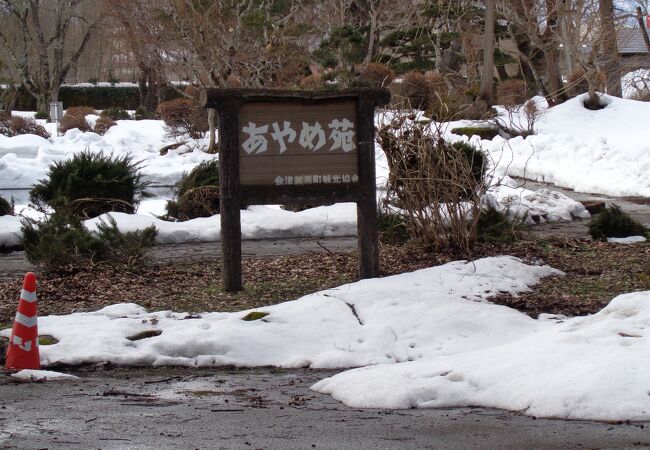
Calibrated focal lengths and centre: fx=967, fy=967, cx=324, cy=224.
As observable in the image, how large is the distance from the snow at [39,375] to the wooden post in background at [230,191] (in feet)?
9.57

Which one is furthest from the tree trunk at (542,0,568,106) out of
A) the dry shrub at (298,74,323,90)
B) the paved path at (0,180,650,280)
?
the paved path at (0,180,650,280)

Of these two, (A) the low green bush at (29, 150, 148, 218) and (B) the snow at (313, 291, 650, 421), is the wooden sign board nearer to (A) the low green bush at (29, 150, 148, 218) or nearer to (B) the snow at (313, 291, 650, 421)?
(B) the snow at (313, 291, 650, 421)

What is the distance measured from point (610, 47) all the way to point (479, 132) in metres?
8.96

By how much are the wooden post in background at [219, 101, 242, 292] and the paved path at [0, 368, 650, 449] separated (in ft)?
9.73

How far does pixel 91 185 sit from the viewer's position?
15.0 metres

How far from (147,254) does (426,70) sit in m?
30.9

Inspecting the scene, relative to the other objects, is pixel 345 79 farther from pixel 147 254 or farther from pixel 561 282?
pixel 561 282

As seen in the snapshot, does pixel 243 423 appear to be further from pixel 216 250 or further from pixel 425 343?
pixel 216 250

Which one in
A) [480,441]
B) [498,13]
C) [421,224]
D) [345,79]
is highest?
[498,13]

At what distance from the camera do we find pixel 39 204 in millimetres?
Answer: 14938

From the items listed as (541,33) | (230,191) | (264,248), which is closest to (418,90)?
(541,33)

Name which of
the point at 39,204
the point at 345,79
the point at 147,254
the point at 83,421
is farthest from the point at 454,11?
the point at 83,421

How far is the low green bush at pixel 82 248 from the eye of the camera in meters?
10.0

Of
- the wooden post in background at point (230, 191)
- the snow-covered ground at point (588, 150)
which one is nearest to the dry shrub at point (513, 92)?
the snow-covered ground at point (588, 150)
